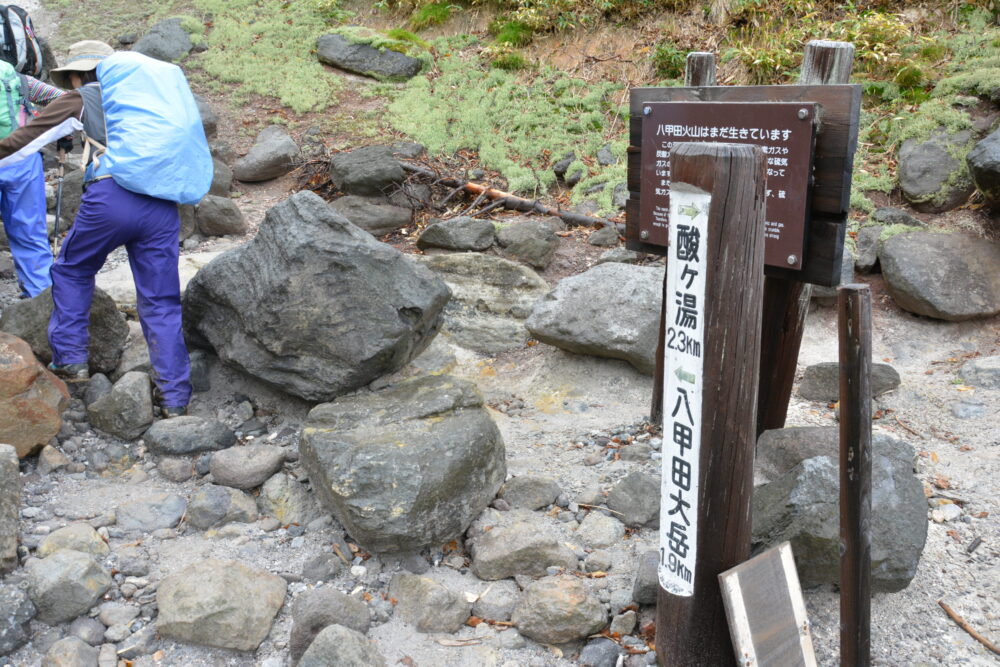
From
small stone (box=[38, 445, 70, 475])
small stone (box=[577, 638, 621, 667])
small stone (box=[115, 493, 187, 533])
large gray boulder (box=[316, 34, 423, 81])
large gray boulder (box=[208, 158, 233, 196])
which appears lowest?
small stone (box=[577, 638, 621, 667])

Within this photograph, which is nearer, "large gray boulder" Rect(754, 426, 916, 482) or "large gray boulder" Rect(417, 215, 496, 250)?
"large gray boulder" Rect(754, 426, 916, 482)

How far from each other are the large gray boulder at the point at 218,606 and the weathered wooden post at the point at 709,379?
161cm

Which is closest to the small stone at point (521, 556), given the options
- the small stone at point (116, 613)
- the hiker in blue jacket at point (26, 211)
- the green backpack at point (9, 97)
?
the small stone at point (116, 613)

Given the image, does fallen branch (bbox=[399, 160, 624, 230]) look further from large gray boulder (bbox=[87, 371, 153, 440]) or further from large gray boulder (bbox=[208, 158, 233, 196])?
large gray boulder (bbox=[87, 371, 153, 440])

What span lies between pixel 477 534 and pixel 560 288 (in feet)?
7.96

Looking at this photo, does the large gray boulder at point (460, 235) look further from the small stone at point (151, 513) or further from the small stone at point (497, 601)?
the small stone at point (497, 601)

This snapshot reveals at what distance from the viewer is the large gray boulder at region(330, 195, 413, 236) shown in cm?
836

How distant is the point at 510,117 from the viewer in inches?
416

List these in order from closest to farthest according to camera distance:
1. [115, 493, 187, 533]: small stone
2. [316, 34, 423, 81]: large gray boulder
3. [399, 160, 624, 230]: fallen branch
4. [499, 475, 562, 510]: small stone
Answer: [115, 493, 187, 533]: small stone, [499, 475, 562, 510]: small stone, [399, 160, 624, 230]: fallen branch, [316, 34, 423, 81]: large gray boulder

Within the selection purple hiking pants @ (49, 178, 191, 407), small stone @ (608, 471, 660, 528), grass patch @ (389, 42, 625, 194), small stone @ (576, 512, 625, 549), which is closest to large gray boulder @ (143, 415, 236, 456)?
purple hiking pants @ (49, 178, 191, 407)

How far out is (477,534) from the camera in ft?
11.9

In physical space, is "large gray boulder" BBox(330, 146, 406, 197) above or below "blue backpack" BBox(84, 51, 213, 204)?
below

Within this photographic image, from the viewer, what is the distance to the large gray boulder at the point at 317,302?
4.52m

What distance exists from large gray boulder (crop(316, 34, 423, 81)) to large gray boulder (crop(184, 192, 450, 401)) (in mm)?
7909
